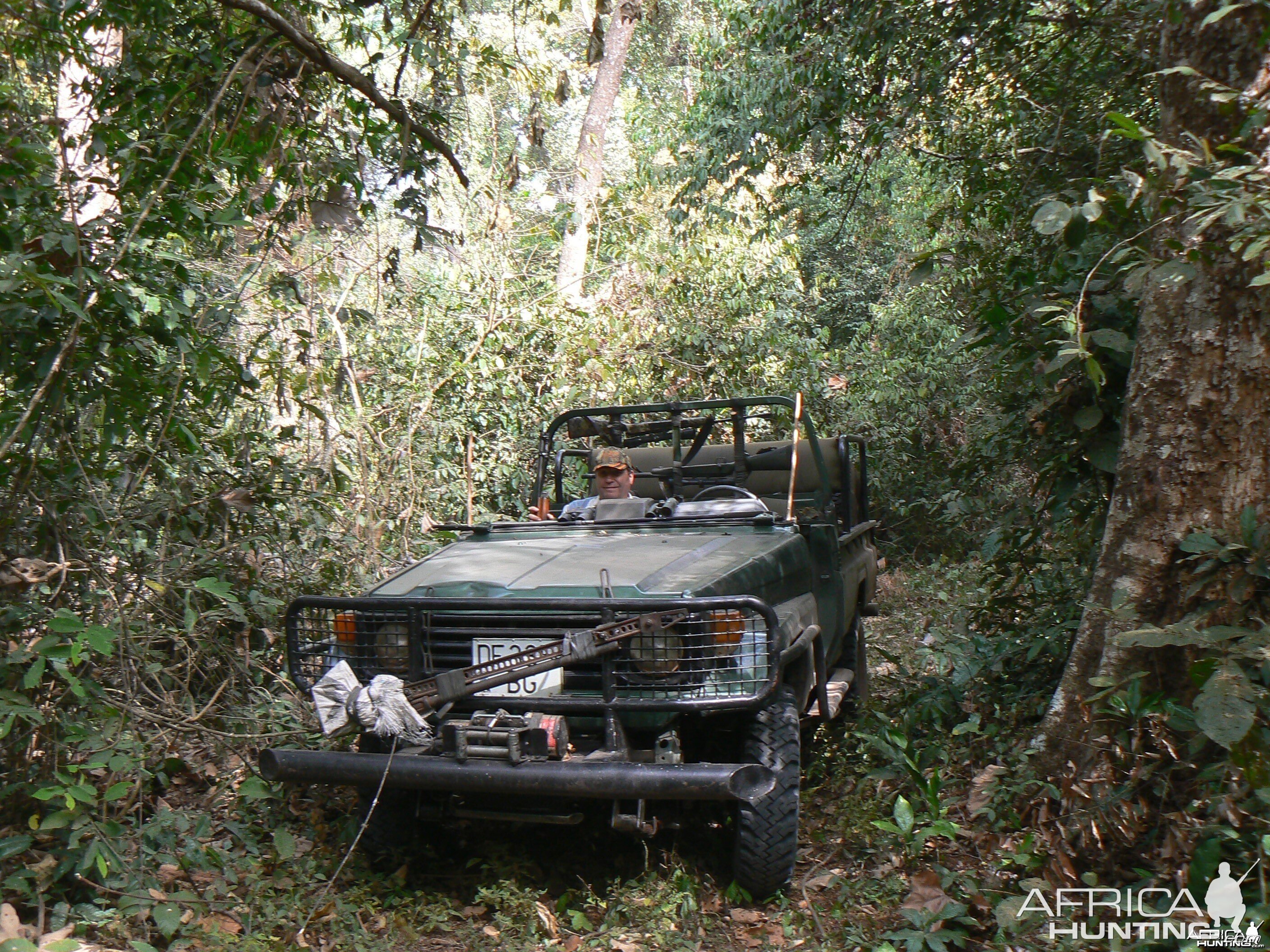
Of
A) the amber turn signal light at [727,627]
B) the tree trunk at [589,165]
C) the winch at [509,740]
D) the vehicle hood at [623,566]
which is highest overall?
the tree trunk at [589,165]

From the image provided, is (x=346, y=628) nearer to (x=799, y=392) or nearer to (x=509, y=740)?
(x=509, y=740)

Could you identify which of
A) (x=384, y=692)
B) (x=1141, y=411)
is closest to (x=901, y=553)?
(x=1141, y=411)

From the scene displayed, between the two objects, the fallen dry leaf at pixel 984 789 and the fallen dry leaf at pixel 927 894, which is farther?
the fallen dry leaf at pixel 984 789

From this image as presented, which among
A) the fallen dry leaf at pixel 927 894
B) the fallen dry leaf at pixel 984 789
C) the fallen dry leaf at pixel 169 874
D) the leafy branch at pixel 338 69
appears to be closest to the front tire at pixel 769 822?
the fallen dry leaf at pixel 927 894

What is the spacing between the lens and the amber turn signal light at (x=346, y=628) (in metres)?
4.26

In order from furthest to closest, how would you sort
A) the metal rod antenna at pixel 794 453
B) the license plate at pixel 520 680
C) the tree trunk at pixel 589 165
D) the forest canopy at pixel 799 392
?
the tree trunk at pixel 589 165 → the metal rod antenna at pixel 794 453 → the license plate at pixel 520 680 → the forest canopy at pixel 799 392

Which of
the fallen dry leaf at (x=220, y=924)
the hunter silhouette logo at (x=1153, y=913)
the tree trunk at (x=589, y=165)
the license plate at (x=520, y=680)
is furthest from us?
the tree trunk at (x=589, y=165)

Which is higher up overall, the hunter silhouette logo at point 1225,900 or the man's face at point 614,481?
the man's face at point 614,481

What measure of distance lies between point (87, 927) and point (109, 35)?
14.1ft

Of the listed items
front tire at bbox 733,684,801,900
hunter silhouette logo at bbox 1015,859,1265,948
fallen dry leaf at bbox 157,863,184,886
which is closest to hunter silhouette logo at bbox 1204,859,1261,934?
hunter silhouette logo at bbox 1015,859,1265,948

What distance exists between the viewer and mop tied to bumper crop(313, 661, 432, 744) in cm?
372

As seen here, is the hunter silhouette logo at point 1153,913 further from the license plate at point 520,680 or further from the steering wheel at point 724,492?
the steering wheel at point 724,492

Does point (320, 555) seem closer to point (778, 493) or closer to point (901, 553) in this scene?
point (778, 493)

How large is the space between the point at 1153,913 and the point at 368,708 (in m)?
2.70
